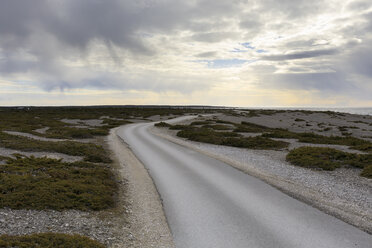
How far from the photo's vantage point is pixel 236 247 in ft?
24.5

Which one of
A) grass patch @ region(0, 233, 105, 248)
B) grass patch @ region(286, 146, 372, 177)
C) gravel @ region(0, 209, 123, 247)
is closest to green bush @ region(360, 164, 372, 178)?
grass patch @ region(286, 146, 372, 177)

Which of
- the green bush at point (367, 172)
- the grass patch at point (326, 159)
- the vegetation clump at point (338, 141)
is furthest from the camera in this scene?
the vegetation clump at point (338, 141)

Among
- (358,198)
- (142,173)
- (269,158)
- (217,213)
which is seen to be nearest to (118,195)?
(142,173)

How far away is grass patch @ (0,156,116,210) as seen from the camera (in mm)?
10180

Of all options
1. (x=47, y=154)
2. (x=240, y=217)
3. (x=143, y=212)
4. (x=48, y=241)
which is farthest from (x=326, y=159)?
(x=47, y=154)

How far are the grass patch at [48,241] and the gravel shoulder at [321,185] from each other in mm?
8861

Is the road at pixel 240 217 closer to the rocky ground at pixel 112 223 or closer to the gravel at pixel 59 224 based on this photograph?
the rocky ground at pixel 112 223

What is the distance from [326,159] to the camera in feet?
63.2

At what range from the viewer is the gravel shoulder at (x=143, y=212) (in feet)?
26.6

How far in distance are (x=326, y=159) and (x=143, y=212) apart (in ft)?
49.8

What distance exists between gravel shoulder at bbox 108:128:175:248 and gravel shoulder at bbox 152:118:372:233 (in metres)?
6.33

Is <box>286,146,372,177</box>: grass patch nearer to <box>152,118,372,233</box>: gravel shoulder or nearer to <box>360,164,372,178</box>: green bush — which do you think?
<box>360,164,372,178</box>: green bush

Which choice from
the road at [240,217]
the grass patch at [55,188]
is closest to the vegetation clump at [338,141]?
the road at [240,217]

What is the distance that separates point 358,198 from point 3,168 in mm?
18211
